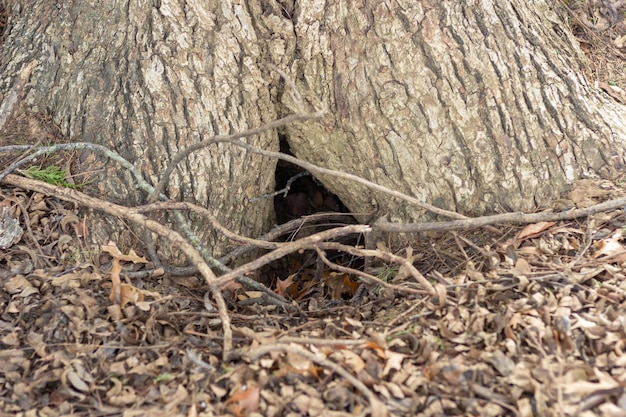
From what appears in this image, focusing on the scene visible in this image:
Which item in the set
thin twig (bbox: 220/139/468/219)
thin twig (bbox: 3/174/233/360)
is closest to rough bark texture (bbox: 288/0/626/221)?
thin twig (bbox: 220/139/468/219)

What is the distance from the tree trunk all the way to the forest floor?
242 mm

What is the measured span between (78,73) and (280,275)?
1.66 metres

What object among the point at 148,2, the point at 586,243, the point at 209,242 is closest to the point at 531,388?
the point at 586,243

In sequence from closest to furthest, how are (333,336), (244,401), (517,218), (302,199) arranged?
(244,401) → (333,336) → (517,218) → (302,199)

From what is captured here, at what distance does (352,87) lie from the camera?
9.25 feet

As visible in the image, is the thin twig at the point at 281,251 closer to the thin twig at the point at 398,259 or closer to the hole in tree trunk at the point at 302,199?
the thin twig at the point at 398,259

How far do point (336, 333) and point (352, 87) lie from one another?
1251 millimetres

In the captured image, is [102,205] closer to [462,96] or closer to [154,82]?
[154,82]

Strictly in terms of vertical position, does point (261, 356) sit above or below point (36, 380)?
above

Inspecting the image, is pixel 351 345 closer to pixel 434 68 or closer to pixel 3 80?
pixel 434 68

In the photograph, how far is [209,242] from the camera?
2.90 meters

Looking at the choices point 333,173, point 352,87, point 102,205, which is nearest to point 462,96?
point 352,87

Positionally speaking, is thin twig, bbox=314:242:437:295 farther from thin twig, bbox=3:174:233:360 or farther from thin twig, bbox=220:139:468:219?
thin twig, bbox=3:174:233:360

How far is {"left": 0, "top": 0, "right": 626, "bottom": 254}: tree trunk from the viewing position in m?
2.73
